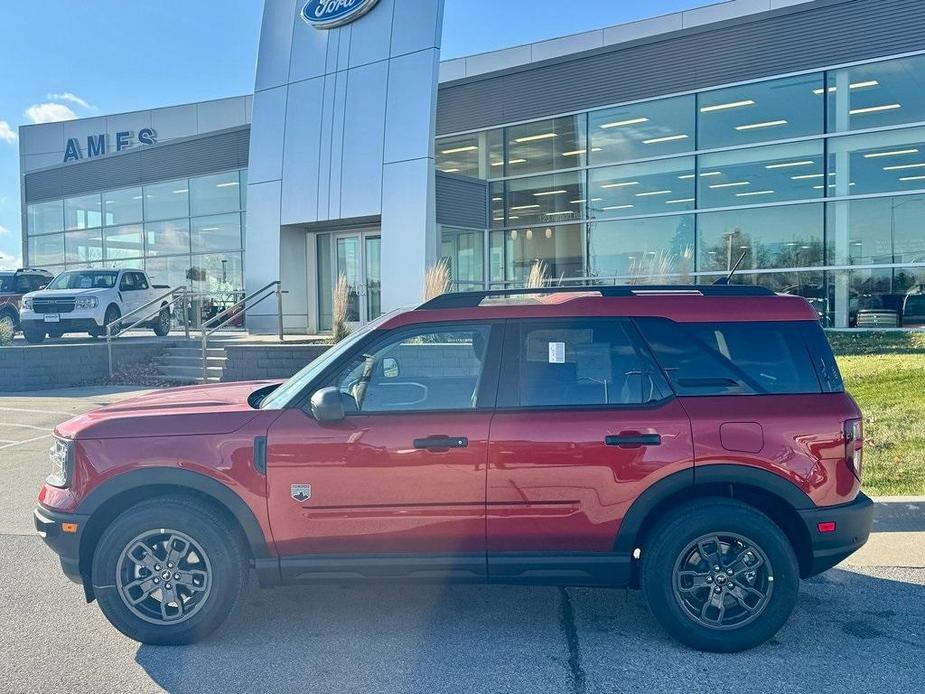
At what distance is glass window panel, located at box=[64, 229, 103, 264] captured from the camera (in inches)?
1170

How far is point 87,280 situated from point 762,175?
52.2 ft

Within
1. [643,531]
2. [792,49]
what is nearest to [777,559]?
[643,531]

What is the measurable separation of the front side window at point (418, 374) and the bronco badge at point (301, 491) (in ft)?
1.51

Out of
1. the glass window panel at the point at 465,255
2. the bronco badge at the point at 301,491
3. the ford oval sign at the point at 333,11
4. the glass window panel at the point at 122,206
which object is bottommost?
the bronco badge at the point at 301,491

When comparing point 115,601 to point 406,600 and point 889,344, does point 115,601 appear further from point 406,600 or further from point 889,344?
point 889,344

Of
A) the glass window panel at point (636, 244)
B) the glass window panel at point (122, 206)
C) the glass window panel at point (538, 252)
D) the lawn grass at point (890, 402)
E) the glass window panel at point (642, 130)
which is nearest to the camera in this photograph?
the lawn grass at point (890, 402)

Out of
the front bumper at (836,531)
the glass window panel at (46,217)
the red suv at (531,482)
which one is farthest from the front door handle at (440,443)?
the glass window panel at (46,217)

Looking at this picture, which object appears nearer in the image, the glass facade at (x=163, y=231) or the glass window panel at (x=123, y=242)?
the glass facade at (x=163, y=231)

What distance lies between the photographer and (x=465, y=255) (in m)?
20.3

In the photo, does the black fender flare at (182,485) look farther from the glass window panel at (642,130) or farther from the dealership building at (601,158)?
the glass window panel at (642,130)

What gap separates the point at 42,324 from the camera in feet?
56.7

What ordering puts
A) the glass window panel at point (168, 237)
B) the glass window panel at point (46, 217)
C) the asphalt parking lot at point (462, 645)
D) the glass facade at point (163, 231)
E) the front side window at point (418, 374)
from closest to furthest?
the asphalt parking lot at point (462, 645) < the front side window at point (418, 374) < the glass facade at point (163, 231) < the glass window panel at point (168, 237) < the glass window panel at point (46, 217)

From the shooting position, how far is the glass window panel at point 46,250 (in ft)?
103

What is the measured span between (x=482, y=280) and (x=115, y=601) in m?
17.2
